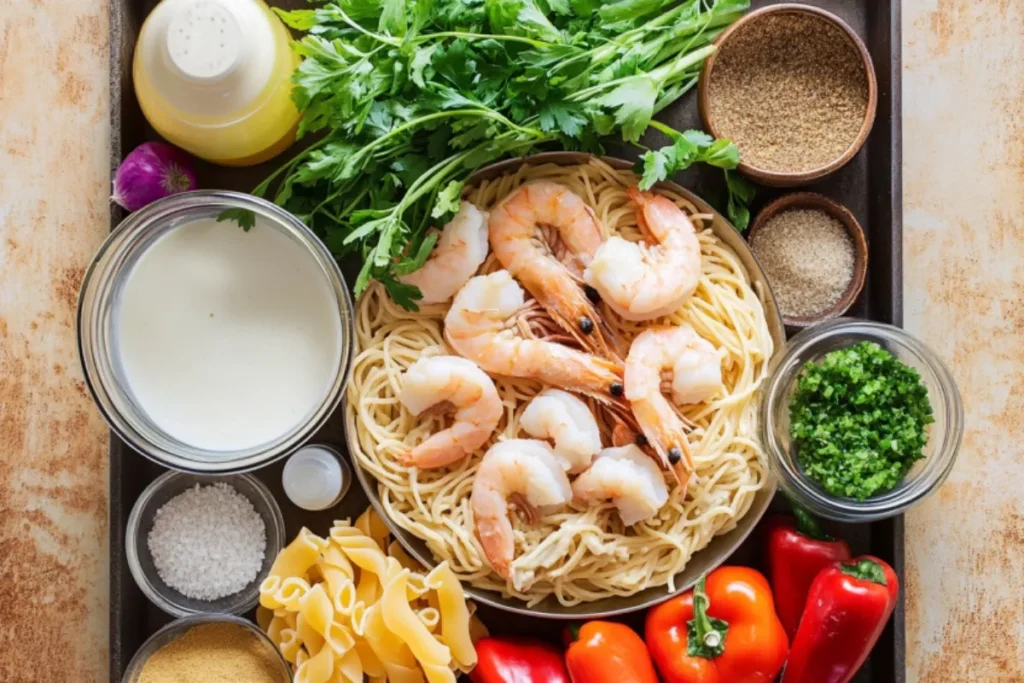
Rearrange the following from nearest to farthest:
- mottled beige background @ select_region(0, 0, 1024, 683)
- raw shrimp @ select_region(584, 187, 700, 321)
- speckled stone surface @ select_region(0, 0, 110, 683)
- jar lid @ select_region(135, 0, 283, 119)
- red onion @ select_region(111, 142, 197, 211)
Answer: jar lid @ select_region(135, 0, 283, 119), raw shrimp @ select_region(584, 187, 700, 321), red onion @ select_region(111, 142, 197, 211), mottled beige background @ select_region(0, 0, 1024, 683), speckled stone surface @ select_region(0, 0, 110, 683)

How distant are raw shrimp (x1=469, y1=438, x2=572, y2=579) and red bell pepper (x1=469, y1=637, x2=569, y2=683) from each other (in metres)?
0.19

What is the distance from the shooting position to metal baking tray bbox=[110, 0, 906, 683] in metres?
2.07

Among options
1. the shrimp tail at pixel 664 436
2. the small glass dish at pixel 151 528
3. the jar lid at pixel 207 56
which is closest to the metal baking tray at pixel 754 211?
the small glass dish at pixel 151 528

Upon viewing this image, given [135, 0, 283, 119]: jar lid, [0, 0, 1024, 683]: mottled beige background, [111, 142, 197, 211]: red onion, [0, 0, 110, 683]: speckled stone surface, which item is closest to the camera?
[135, 0, 283, 119]: jar lid

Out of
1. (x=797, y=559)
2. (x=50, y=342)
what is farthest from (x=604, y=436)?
(x=50, y=342)

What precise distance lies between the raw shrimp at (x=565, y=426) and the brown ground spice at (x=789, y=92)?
65 centimetres

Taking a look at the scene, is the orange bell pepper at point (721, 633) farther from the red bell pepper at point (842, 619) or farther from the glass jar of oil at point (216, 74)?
the glass jar of oil at point (216, 74)

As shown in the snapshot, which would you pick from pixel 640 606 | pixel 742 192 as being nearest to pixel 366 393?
pixel 640 606

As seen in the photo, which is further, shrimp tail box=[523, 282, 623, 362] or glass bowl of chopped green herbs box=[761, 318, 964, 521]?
shrimp tail box=[523, 282, 623, 362]

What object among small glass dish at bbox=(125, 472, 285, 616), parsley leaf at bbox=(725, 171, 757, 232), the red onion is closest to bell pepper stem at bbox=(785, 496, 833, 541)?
parsley leaf at bbox=(725, 171, 757, 232)

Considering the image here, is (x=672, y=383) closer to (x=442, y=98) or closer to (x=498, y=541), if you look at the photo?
(x=498, y=541)

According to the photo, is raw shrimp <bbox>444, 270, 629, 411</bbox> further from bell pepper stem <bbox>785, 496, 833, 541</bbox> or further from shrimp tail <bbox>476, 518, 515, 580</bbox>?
bell pepper stem <bbox>785, 496, 833, 541</bbox>

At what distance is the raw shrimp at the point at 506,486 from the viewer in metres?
1.91

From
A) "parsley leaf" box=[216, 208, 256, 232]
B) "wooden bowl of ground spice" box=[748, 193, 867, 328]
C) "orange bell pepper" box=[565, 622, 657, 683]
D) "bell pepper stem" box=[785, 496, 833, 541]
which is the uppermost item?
"parsley leaf" box=[216, 208, 256, 232]
